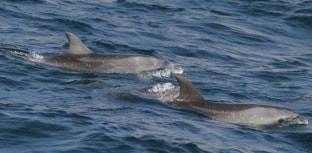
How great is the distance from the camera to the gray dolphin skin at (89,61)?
62.4ft

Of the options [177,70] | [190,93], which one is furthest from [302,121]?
[177,70]

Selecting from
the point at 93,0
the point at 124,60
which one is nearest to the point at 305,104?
the point at 124,60

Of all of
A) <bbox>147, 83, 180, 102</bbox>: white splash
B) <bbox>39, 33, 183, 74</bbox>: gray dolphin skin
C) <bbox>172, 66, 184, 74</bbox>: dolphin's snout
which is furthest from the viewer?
<bbox>172, 66, 184, 74</bbox>: dolphin's snout

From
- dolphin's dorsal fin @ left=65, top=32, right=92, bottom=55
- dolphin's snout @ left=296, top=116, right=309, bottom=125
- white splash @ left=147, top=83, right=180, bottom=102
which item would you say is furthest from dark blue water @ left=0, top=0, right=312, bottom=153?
dolphin's dorsal fin @ left=65, top=32, right=92, bottom=55

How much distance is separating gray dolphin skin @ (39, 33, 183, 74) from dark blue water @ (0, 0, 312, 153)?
1.25 feet

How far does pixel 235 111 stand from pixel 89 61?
4.42 metres

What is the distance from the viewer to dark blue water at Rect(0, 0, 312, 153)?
44.6ft

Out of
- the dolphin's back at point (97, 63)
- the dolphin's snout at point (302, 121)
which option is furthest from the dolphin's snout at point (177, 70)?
the dolphin's snout at point (302, 121)

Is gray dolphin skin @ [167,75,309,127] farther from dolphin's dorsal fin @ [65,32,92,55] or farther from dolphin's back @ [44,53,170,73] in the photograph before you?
dolphin's dorsal fin @ [65,32,92,55]

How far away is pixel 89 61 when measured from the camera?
19.1m

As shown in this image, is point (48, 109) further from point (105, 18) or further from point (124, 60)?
point (105, 18)

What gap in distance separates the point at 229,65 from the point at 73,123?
8.80 m

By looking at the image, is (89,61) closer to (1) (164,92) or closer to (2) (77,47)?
(2) (77,47)

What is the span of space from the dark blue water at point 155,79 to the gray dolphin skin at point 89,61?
38 cm
